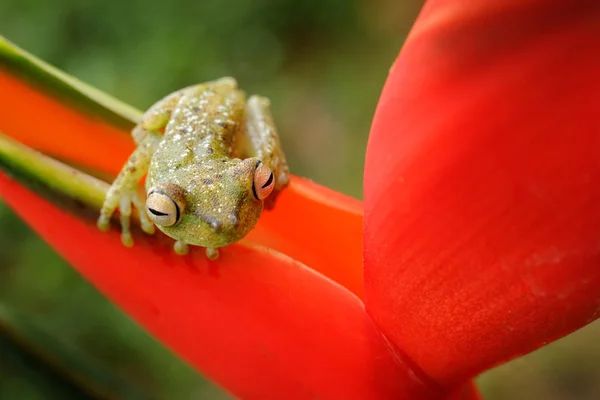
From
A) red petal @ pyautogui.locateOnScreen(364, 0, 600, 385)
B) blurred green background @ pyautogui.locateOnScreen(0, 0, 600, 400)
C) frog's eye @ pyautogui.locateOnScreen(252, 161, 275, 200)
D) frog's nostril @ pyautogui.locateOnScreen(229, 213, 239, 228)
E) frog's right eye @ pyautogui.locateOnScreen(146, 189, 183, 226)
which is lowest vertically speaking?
blurred green background @ pyautogui.locateOnScreen(0, 0, 600, 400)

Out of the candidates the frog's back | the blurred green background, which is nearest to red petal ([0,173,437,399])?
the frog's back

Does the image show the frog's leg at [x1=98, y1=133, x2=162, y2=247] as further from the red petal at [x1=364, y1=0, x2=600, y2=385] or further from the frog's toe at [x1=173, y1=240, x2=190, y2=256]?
the red petal at [x1=364, y1=0, x2=600, y2=385]

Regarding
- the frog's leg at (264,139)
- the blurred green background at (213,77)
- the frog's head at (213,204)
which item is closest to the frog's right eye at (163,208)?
the frog's head at (213,204)

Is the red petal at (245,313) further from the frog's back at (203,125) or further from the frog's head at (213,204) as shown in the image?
the frog's back at (203,125)

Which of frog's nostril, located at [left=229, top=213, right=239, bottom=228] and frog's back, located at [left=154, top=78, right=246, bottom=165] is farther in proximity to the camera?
frog's back, located at [left=154, top=78, right=246, bottom=165]

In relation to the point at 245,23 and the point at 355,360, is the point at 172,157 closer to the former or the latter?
the point at 355,360

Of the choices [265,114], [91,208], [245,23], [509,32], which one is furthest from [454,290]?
[245,23]
